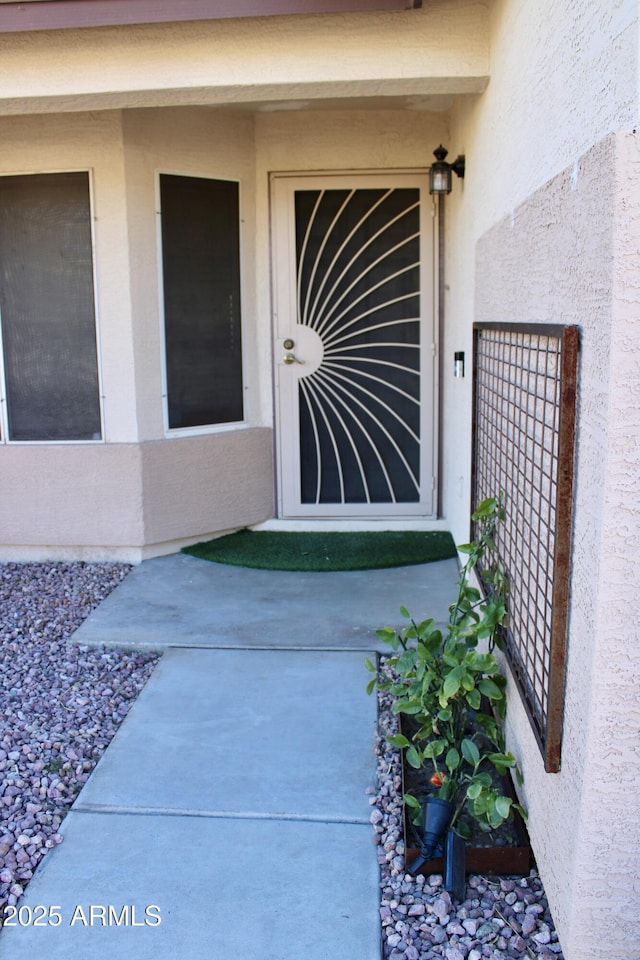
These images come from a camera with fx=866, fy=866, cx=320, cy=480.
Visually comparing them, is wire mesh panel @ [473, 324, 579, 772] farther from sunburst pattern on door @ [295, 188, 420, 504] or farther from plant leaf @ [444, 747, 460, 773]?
sunburst pattern on door @ [295, 188, 420, 504]

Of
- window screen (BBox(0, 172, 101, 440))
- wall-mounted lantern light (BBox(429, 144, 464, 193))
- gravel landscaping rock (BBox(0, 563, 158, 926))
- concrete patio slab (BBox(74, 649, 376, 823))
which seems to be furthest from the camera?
window screen (BBox(0, 172, 101, 440))

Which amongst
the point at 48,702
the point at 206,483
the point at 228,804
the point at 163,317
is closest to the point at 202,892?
the point at 228,804

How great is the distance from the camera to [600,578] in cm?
203

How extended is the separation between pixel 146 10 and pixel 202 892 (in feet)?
12.1

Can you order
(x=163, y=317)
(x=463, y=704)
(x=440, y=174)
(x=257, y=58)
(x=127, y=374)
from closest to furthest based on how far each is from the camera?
(x=463, y=704) → (x=257, y=58) → (x=440, y=174) → (x=127, y=374) → (x=163, y=317)

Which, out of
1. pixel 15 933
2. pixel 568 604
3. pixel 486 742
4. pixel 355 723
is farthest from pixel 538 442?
pixel 15 933

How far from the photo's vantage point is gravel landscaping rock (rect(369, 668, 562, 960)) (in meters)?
2.45

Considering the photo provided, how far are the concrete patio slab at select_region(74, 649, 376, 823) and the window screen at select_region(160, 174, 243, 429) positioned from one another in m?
2.26

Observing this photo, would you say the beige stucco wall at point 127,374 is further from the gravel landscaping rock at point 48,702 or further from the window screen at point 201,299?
the gravel landscaping rock at point 48,702

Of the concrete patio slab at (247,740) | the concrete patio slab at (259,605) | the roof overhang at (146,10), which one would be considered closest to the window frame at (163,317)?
the concrete patio slab at (259,605)

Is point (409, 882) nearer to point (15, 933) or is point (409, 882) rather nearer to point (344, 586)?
point (15, 933)

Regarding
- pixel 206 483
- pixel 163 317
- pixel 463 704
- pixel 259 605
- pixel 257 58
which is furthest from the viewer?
pixel 206 483

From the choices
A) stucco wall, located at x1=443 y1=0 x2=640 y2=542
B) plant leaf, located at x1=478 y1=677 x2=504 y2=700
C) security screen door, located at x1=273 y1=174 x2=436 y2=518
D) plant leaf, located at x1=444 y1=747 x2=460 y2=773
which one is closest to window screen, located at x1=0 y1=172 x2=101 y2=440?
security screen door, located at x1=273 y1=174 x2=436 y2=518

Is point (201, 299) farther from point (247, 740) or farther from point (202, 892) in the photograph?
point (202, 892)
